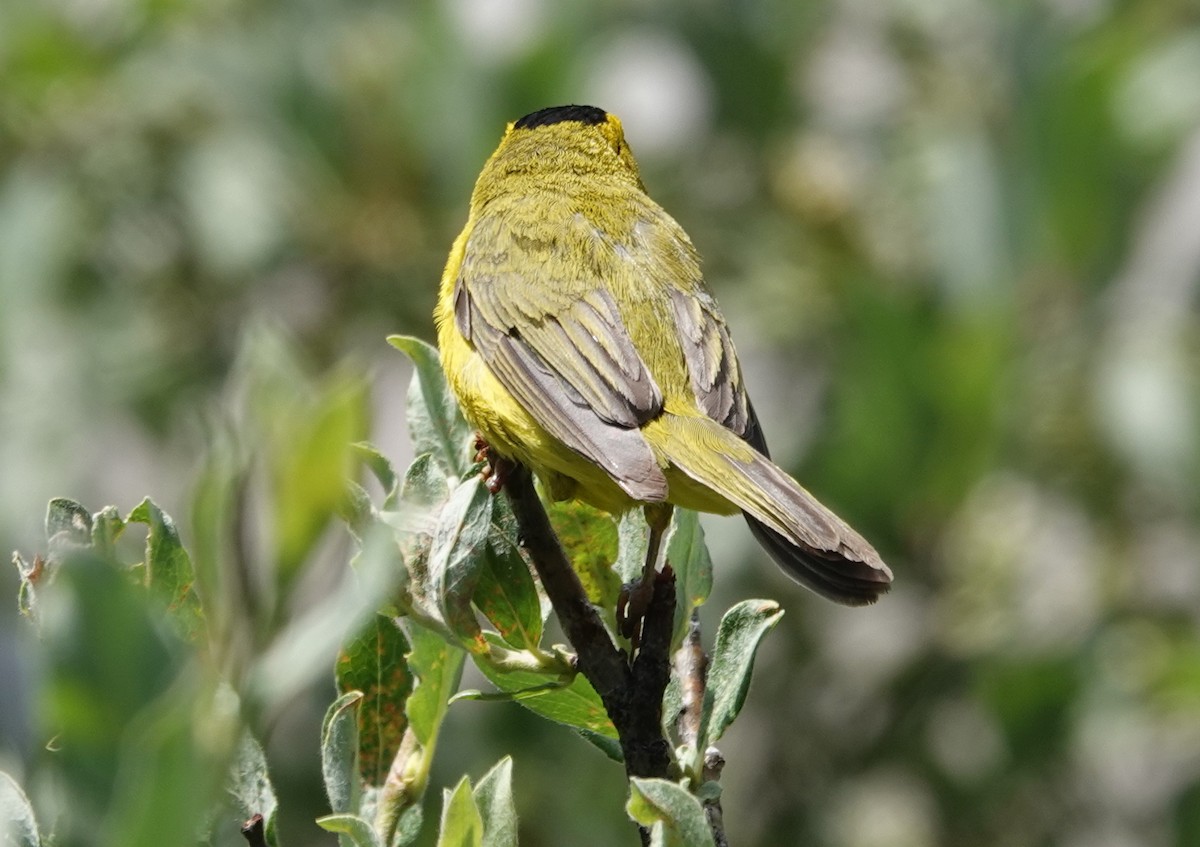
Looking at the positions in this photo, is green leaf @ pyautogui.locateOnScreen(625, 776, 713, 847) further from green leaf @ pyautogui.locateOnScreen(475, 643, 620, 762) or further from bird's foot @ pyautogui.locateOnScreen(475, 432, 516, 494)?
bird's foot @ pyautogui.locateOnScreen(475, 432, 516, 494)

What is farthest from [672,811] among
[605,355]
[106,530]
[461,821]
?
[605,355]

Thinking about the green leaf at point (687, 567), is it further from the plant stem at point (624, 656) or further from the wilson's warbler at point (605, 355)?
the wilson's warbler at point (605, 355)

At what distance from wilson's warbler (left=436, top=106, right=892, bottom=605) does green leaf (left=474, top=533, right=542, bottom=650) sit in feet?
1.29

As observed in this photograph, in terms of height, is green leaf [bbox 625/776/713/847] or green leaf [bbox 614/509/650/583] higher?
green leaf [bbox 614/509/650/583]

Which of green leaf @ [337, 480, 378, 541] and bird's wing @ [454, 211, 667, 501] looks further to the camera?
bird's wing @ [454, 211, 667, 501]

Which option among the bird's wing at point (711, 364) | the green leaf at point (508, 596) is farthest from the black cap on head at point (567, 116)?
the green leaf at point (508, 596)

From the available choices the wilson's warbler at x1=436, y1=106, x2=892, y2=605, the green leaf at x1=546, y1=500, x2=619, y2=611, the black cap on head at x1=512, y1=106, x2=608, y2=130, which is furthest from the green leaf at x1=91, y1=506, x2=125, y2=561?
the black cap on head at x1=512, y1=106, x2=608, y2=130

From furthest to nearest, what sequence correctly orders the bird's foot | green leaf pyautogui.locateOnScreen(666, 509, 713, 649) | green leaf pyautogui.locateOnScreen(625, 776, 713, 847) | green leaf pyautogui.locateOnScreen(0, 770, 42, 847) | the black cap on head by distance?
the black cap on head → the bird's foot → green leaf pyautogui.locateOnScreen(666, 509, 713, 649) → green leaf pyautogui.locateOnScreen(625, 776, 713, 847) → green leaf pyautogui.locateOnScreen(0, 770, 42, 847)

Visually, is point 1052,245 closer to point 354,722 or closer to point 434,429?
point 434,429

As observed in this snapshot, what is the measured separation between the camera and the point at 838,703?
436cm

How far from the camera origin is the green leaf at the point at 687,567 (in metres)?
1.73

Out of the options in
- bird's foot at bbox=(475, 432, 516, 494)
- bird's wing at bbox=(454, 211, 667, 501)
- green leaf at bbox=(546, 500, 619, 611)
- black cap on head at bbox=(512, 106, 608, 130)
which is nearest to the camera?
green leaf at bbox=(546, 500, 619, 611)

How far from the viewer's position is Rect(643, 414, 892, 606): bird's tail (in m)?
2.16

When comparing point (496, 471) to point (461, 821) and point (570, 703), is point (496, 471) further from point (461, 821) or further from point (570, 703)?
point (461, 821)
